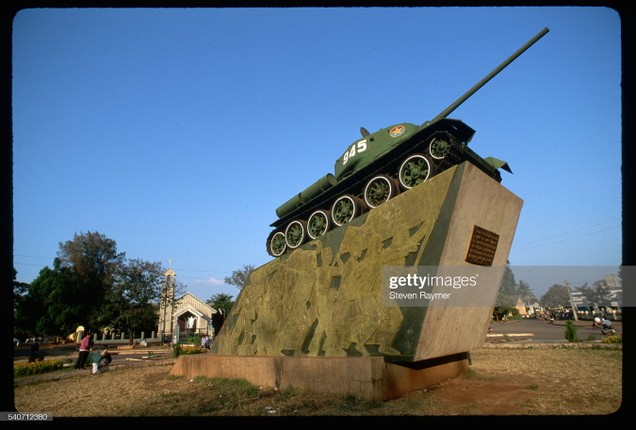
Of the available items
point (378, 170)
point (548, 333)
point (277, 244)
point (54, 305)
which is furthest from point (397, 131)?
point (54, 305)

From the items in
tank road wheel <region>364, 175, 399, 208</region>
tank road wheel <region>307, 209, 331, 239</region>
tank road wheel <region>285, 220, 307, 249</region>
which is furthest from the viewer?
tank road wheel <region>285, 220, 307, 249</region>

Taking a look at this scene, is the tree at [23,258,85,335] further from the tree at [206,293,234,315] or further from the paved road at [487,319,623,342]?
the paved road at [487,319,623,342]

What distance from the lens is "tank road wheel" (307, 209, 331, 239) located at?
12234mm

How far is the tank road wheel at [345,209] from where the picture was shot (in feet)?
36.4

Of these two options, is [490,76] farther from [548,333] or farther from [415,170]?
[548,333]

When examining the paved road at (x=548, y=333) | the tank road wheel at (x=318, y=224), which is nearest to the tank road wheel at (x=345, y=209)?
the tank road wheel at (x=318, y=224)

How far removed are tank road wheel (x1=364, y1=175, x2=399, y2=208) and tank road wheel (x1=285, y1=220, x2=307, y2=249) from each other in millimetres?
3154

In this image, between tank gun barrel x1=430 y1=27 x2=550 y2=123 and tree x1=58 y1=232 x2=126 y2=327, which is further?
tree x1=58 y1=232 x2=126 y2=327

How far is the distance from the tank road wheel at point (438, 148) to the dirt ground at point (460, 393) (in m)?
5.21

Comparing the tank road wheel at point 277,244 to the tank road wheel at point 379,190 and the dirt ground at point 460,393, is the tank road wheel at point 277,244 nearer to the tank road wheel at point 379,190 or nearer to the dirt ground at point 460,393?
the tank road wheel at point 379,190

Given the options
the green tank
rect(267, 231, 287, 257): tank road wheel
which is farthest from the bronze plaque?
rect(267, 231, 287, 257): tank road wheel

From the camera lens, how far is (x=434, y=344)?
7.78 metres

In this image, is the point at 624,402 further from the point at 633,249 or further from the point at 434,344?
the point at 434,344
